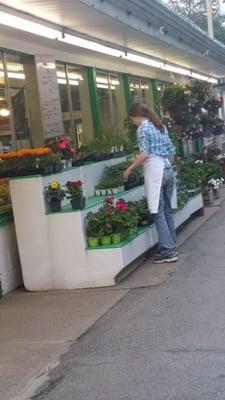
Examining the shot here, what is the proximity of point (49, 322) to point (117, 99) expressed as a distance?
925 centimetres

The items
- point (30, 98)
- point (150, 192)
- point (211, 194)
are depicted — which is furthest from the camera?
point (211, 194)

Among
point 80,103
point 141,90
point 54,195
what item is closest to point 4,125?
point 54,195

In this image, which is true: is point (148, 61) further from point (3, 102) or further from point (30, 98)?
point (3, 102)

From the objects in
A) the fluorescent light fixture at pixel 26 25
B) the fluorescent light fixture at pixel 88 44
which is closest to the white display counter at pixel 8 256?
the fluorescent light fixture at pixel 26 25

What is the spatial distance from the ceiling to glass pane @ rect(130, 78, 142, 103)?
1141 millimetres

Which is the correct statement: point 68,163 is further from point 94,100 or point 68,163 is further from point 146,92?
point 146,92

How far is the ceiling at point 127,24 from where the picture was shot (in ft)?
23.9

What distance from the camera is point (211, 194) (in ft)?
43.4

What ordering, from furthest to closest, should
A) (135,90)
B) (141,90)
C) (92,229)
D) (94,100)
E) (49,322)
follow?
1. (141,90)
2. (135,90)
3. (94,100)
4. (92,229)
5. (49,322)

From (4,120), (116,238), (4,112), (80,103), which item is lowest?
(116,238)

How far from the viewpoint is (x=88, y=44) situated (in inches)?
385

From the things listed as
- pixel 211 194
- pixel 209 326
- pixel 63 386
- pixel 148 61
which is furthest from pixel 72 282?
pixel 148 61

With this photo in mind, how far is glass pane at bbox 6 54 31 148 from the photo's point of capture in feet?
30.4

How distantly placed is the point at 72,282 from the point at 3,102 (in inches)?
121
